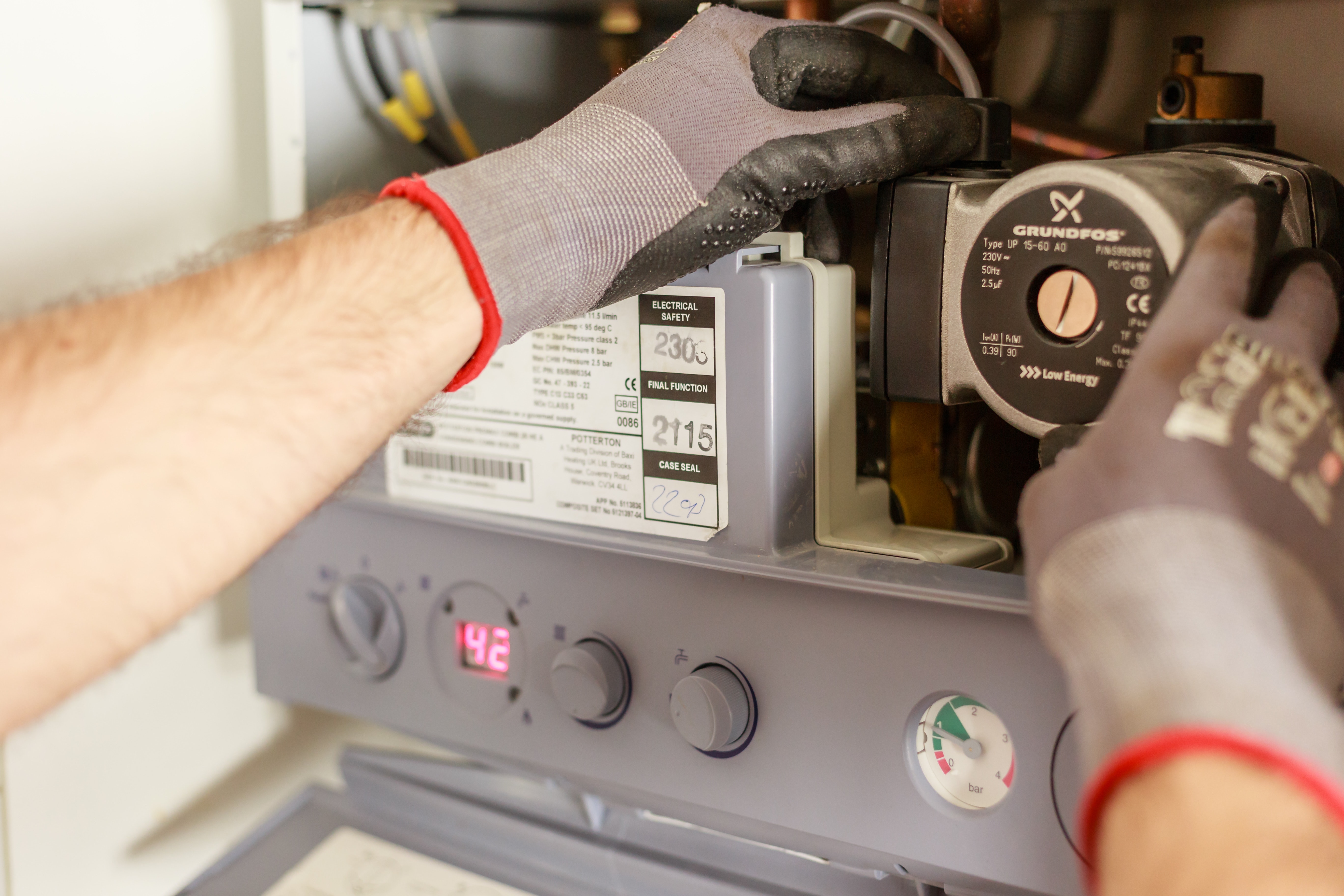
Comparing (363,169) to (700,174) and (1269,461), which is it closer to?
(700,174)

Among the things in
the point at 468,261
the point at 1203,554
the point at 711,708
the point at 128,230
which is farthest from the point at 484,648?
the point at 1203,554

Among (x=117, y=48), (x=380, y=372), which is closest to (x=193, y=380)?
(x=380, y=372)

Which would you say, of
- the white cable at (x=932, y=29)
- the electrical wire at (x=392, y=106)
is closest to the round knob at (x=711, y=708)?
the white cable at (x=932, y=29)

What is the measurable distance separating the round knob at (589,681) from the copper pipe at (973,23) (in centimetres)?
48

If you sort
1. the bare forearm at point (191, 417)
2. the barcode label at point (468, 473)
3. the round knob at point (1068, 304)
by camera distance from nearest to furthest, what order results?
1. the bare forearm at point (191, 417)
2. the round knob at point (1068, 304)
3. the barcode label at point (468, 473)

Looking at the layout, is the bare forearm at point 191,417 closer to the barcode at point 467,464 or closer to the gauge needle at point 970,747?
the barcode at point 467,464

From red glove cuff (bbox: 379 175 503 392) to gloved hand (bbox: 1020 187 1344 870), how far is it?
28 cm

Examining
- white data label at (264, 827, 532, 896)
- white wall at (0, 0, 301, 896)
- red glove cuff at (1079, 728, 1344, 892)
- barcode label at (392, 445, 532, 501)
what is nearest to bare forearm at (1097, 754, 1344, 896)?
red glove cuff at (1079, 728, 1344, 892)

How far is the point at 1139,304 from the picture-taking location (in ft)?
1.63

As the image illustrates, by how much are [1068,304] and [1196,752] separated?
285 millimetres

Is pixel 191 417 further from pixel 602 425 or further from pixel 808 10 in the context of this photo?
pixel 808 10

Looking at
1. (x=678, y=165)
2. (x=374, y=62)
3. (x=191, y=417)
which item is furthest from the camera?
(x=374, y=62)

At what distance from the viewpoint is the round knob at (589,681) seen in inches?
26.3

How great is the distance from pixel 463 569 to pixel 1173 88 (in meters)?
0.63
